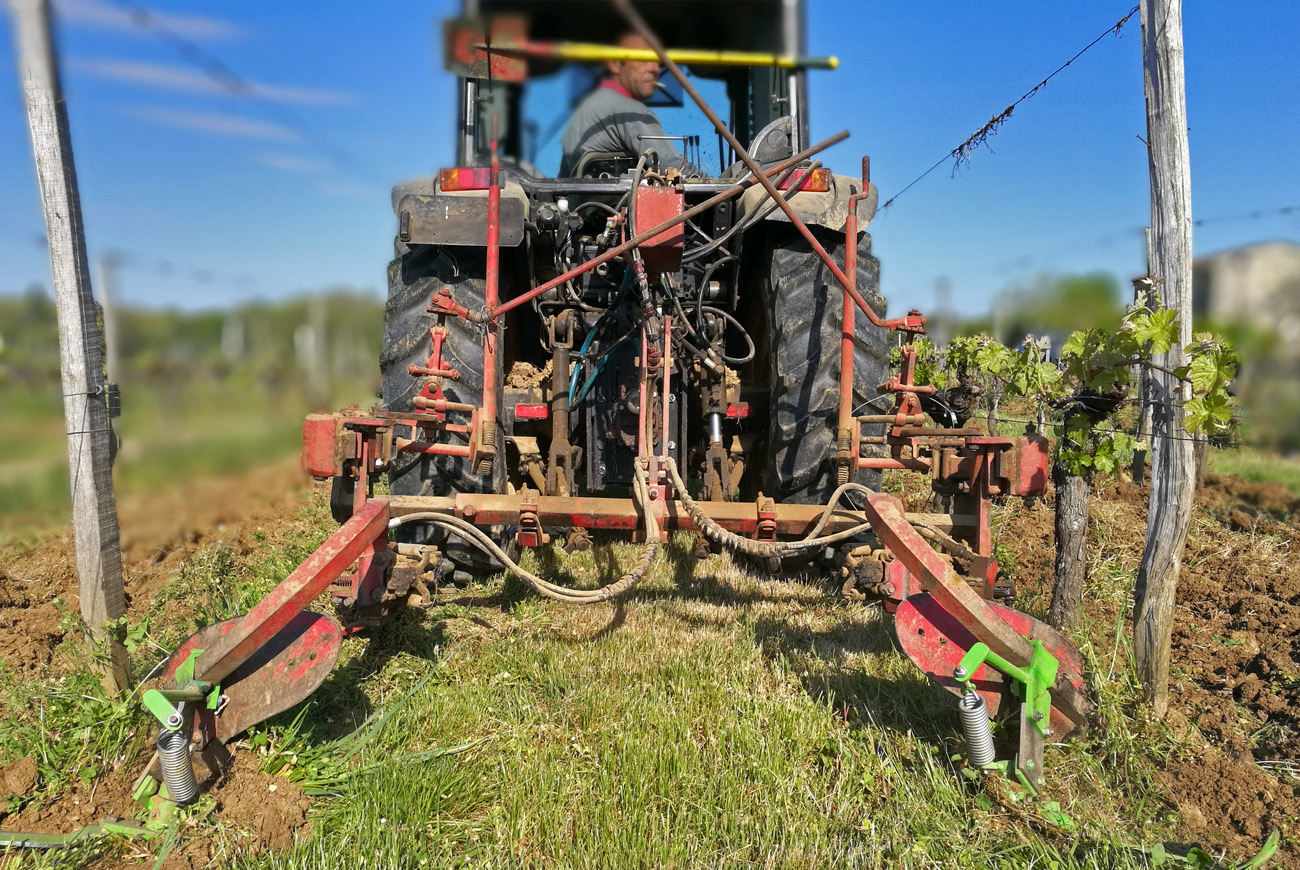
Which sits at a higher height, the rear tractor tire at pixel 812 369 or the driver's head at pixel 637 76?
the driver's head at pixel 637 76

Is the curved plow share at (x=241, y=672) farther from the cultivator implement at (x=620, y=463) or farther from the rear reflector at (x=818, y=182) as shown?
the rear reflector at (x=818, y=182)

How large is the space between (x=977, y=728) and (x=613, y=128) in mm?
2904

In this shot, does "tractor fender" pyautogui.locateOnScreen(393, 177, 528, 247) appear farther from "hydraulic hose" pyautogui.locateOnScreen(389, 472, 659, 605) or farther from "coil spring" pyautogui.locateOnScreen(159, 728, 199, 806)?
"coil spring" pyautogui.locateOnScreen(159, 728, 199, 806)

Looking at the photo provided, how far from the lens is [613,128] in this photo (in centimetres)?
370

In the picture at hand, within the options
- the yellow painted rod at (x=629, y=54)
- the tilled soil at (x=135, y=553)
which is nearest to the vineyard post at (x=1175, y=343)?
the yellow painted rod at (x=629, y=54)

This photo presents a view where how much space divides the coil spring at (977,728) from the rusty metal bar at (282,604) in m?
1.62

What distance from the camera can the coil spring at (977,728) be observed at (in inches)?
76.6

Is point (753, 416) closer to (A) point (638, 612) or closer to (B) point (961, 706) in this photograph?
(A) point (638, 612)

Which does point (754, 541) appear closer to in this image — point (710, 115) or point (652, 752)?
point (652, 752)

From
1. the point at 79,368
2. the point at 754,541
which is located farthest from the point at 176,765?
the point at 754,541

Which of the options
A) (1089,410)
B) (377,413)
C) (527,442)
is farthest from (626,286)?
(1089,410)

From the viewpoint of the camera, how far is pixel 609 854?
5.98ft

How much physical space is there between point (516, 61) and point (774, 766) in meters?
3.07

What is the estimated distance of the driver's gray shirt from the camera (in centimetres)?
363
